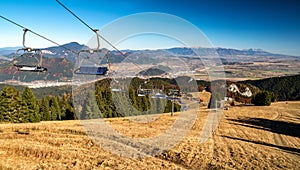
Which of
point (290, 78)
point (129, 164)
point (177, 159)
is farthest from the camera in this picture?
point (290, 78)

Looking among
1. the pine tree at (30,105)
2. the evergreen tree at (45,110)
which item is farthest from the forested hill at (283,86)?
the pine tree at (30,105)

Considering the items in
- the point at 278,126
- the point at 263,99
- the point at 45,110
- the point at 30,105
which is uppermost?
the point at 263,99

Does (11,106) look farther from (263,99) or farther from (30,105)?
(263,99)

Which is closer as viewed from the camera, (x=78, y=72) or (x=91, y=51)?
(x=91, y=51)

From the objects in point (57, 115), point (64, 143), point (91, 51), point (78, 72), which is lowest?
point (57, 115)

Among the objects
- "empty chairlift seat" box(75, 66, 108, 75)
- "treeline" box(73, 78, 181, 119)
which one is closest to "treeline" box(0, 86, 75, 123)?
"treeline" box(73, 78, 181, 119)

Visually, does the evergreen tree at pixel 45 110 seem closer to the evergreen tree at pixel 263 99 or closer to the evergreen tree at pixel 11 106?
the evergreen tree at pixel 11 106

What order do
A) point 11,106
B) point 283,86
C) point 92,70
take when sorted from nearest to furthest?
1. point 92,70
2. point 11,106
3. point 283,86

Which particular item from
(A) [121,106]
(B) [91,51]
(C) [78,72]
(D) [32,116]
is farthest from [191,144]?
(A) [121,106]

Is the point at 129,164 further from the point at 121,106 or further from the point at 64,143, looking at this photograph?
the point at 121,106

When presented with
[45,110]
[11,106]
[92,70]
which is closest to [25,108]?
[11,106]

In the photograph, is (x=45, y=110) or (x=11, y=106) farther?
(x=45, y=110)
